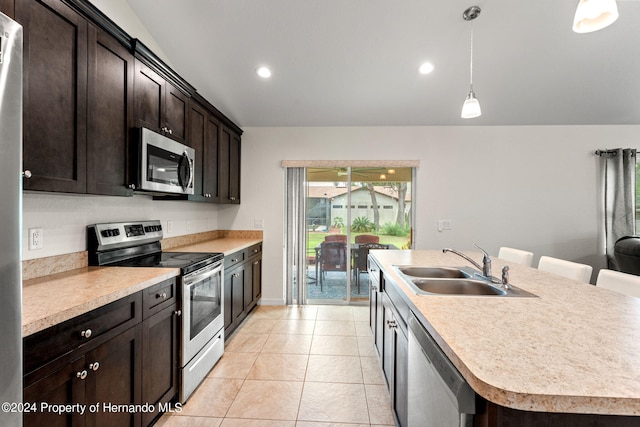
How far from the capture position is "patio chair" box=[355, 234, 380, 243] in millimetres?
3930

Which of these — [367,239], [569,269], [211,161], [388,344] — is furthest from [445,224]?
[211,161]

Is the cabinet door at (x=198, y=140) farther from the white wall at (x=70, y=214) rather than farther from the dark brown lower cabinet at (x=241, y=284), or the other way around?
the dark brown lower cabinet at (x=241, y=284)

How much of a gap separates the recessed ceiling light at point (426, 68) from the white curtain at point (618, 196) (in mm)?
2808

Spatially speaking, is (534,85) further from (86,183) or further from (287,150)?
(86,183)

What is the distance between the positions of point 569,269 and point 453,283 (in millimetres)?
847

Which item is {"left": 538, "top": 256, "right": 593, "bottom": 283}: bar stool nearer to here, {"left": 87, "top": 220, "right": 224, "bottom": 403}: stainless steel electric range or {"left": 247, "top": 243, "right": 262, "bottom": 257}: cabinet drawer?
{"left": 87, "top": 220, "right": 224, "bottom": 403}: stainless steel electric range

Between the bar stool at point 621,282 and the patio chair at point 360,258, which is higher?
the bar stool at point 621,282

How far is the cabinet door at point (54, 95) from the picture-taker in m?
1.20

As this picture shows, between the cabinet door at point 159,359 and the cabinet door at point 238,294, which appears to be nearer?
the cabinet door at point 159,359

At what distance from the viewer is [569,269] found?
1.83 meters

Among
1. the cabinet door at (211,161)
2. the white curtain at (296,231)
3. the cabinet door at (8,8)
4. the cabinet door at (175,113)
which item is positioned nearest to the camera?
the cabinet door at (8,8)

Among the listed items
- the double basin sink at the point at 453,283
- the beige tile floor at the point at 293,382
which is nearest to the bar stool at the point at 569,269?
the double basin sink at the point at 453,283

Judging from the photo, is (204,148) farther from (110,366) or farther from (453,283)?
(453,283)

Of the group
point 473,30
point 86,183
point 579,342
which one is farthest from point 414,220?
point 86,183
